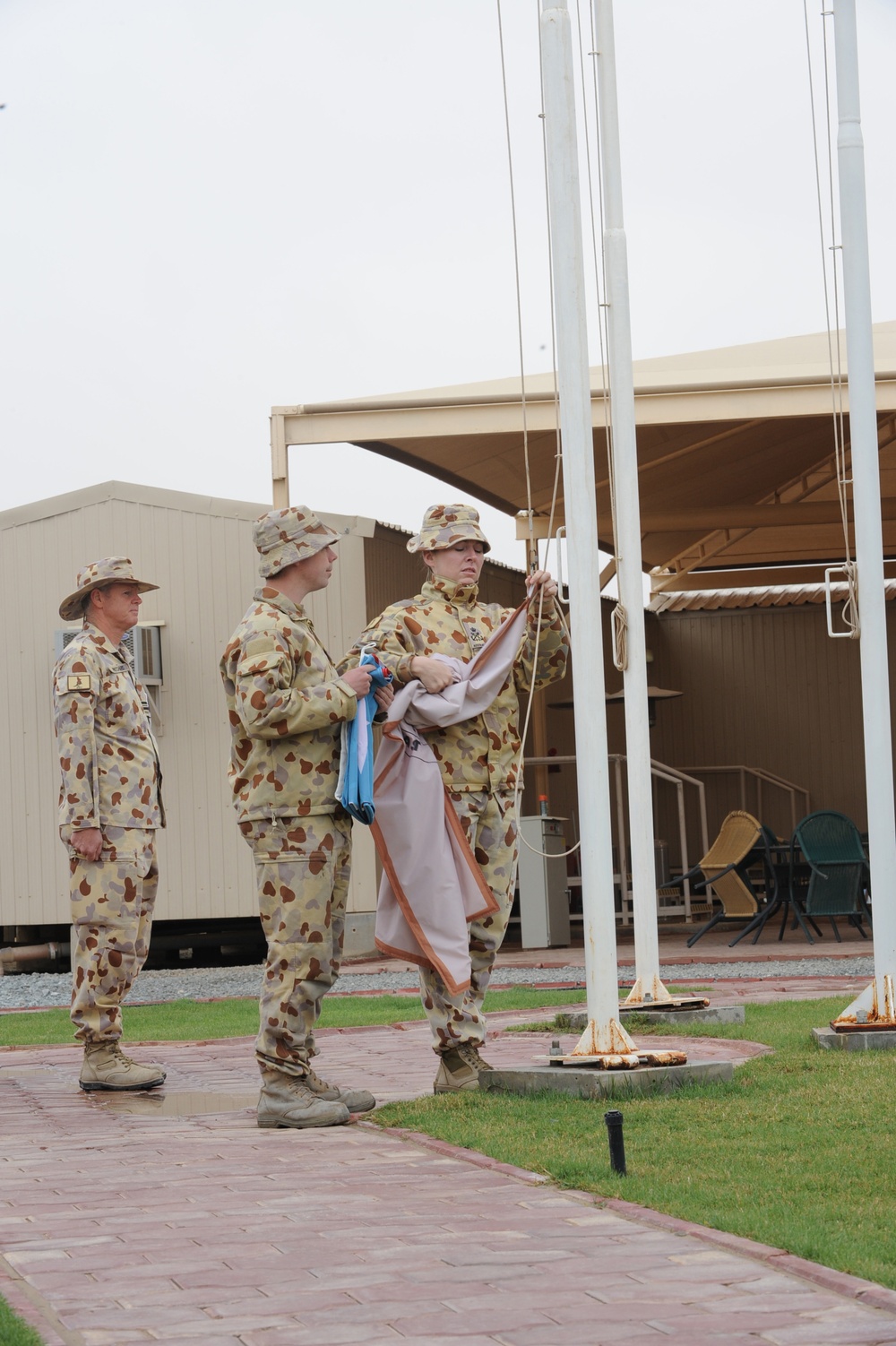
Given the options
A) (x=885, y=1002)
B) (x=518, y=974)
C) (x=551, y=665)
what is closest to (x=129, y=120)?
(x=518, y=974)

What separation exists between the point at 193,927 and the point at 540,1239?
36.9 ft

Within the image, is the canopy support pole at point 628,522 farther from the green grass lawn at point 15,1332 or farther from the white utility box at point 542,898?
the white utility box at point 542,898

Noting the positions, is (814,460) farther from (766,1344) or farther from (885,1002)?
(766,1344)

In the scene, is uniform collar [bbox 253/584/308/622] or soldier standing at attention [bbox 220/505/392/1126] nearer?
soldier standing at attention [bbox 220/505/392/1126]

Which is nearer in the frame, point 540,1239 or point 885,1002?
point 540,1239

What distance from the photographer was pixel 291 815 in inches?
200

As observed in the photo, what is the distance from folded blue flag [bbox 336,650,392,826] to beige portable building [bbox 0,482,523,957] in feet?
Answer: 25.4

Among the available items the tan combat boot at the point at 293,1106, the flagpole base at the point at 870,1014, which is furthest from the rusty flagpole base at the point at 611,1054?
the flagpole base at the point at 870,1014

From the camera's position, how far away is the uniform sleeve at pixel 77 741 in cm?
616

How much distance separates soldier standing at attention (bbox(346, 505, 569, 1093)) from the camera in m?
5.46

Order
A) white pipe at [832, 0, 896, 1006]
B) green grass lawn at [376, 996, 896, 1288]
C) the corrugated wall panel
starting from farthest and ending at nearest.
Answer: the corrugated wall panel → white pipe at [832, 0, 896, 1006] → green grass lawn at [376, 996, 896, 1288]

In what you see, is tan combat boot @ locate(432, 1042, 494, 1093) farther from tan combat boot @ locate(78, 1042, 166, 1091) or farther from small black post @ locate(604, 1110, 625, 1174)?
small black post @ locate(604, 1110, 625, 1174)

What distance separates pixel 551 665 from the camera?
5863mm

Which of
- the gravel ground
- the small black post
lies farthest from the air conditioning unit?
the small black post
